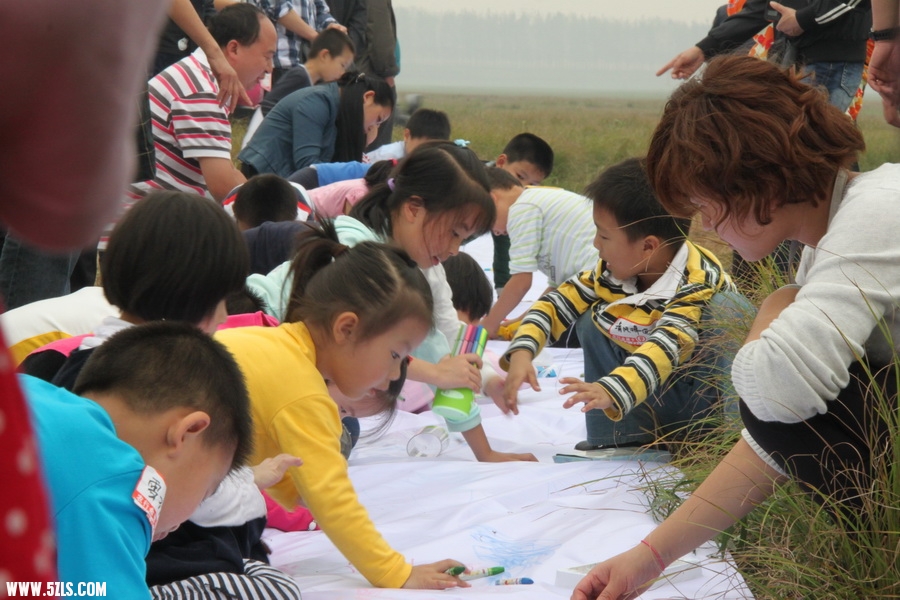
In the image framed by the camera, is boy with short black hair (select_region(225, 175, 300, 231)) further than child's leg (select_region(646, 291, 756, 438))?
Yes

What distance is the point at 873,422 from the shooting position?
4.52 feet

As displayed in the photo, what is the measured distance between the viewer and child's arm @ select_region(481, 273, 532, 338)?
3.95m

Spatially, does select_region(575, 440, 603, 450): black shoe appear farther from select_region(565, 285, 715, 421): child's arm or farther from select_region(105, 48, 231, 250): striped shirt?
select_region(105, 48, 231, 250): striped shirt

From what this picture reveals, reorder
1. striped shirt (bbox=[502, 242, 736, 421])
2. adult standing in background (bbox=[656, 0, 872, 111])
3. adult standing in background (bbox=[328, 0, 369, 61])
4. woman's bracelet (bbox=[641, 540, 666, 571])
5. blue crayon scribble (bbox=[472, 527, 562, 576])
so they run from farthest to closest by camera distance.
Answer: adult standing in background (bbox=[328, 0, 369, 61]), adult standing in background (bbox=[656, 0, 872, 111]), striped shirt (bbox=[502, 242, 736, 421]), blue crayon scribble (bbox=[472, 527, 562, 576]), woman's bracelet (bbox=[641, 540, 666, 571])

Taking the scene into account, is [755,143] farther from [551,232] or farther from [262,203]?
[551,232]

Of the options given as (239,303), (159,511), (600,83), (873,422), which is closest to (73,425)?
(159,511)

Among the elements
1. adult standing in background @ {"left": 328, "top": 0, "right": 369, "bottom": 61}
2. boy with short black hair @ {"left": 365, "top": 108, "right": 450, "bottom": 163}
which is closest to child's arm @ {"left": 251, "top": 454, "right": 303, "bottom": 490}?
boy with short black hair @ {"left": 365, "top": 108, "right": 450, "bottom": 163}

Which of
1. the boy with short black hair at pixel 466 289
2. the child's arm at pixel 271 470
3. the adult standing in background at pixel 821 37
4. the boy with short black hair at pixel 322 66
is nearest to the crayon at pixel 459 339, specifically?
the boy with short black hair at pixel 466 289

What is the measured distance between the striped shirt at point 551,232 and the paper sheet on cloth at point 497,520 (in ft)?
3.76

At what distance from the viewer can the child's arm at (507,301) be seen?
12.9 ft

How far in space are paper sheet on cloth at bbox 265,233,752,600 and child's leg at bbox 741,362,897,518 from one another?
10.3 inches

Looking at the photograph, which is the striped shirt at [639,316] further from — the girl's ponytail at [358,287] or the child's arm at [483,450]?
the girl's ponytail at [358,287]

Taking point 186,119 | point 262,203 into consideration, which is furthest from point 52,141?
point 186,119

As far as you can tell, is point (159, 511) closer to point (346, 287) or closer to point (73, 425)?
point (73, 425)
